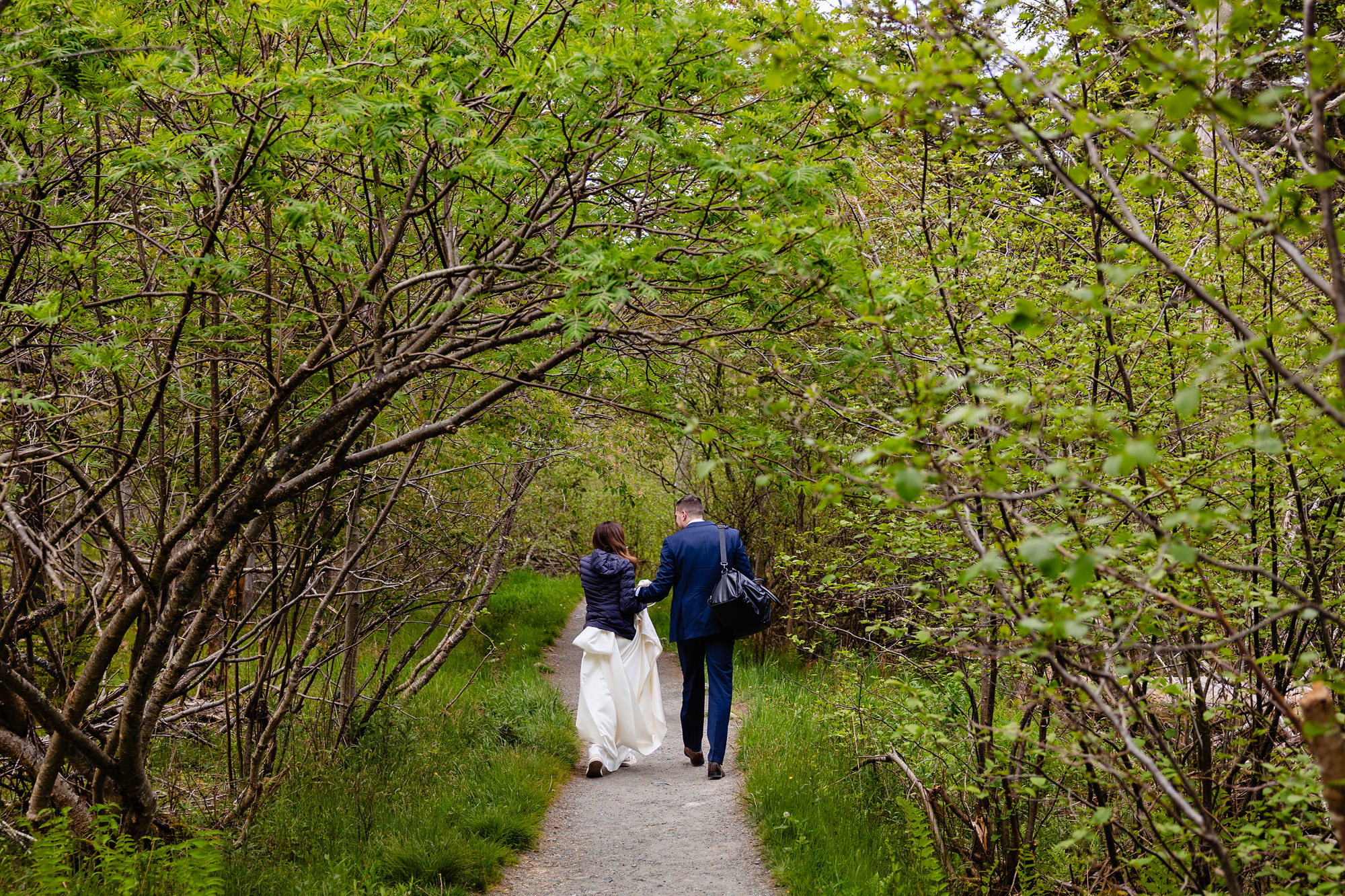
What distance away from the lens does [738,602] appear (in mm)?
6523

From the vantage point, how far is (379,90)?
3213mm

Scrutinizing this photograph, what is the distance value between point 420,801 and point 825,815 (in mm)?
2410

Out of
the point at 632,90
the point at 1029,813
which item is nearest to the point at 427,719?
the point at 1029,813

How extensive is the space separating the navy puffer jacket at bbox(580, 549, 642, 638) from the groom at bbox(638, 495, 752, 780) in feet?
0.46

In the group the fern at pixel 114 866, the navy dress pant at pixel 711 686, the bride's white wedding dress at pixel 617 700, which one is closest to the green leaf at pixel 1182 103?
the fern at pixel 114 866

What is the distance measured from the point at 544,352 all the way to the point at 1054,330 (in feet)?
7.12

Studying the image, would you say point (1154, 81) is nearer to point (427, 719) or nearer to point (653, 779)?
point (653, 779)

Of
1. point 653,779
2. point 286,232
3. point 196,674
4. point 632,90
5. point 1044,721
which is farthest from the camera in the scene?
point 653,779

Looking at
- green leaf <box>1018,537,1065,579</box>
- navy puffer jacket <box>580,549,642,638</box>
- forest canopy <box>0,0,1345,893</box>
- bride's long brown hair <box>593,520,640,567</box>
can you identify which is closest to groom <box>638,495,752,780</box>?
navy puffer jacket <box>580,549,642,638</box>

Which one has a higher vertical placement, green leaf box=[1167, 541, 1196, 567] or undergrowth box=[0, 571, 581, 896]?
green leaf box=[1167, 541, 1196, 567]

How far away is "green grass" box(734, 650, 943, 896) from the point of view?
4258 millimetres

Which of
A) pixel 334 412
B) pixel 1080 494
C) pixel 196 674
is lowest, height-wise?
pixel 196 674

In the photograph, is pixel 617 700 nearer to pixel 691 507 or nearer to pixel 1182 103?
pixel 691 507

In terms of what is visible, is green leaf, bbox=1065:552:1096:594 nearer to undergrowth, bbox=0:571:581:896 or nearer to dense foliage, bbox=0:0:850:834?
dense foliage, bbox=0:0:850:834
